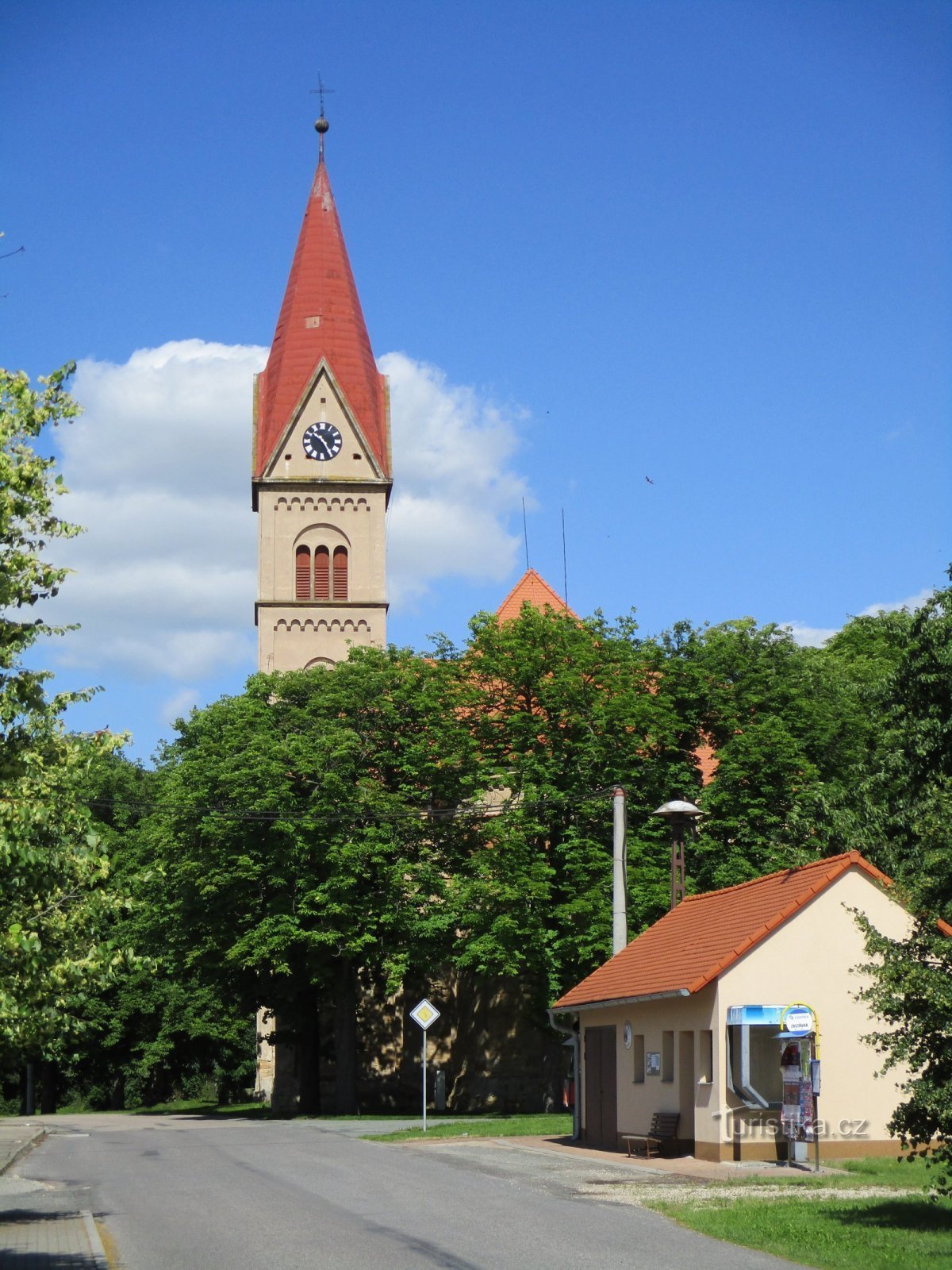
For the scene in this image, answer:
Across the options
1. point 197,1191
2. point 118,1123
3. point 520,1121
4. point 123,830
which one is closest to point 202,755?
point 118,1123

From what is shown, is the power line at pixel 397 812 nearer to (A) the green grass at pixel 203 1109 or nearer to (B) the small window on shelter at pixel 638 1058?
(A) the green grass at pixel 203 1109

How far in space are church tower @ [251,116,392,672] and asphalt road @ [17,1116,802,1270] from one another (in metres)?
31.5

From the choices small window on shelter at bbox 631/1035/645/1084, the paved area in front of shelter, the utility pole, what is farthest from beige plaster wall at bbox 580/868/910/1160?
the paved area in front of shelter

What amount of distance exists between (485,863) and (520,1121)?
241 inches

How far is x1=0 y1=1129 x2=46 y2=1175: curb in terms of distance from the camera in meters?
24.7

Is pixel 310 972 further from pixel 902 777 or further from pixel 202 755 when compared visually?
pixel 902 777

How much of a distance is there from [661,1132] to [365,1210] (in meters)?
8.72

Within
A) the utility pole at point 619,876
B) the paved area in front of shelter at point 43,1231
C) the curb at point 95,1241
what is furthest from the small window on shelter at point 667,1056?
the curb at point 95,1241

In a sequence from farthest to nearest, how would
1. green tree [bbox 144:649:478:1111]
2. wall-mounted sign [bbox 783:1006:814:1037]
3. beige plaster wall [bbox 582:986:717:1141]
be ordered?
green tree [bbox 144:649:478:1111] → beige plaster wall [bbox 582:986:717:1141] → wall-mounted sign [bbox 783:1006:814:1037]

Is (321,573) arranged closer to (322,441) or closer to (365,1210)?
(322,441)

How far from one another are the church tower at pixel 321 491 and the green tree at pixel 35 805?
46190mm

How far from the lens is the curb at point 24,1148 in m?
24.7

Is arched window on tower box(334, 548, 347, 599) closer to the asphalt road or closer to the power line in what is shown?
the power line

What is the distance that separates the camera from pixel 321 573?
2352 inches
